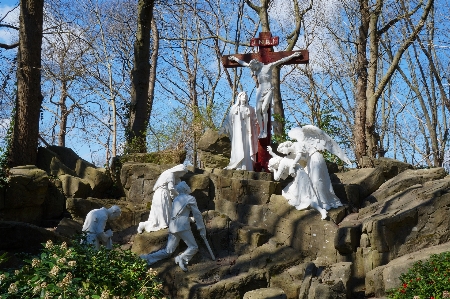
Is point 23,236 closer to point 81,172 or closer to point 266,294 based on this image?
point 81,172

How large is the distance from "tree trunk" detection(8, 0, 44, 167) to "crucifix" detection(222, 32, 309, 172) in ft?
16.3

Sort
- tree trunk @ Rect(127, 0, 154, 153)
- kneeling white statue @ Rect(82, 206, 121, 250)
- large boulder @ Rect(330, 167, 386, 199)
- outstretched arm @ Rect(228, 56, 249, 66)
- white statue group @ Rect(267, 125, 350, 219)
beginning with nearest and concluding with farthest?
kneeling white statue @ Rect(82, 206, 121, 250) → white statue group @ Rect(267, 125, 350, 219) → large boulder @ Rect(330, 167, 386, 199) → outstretched arm @ Rect(228, 56, 249, 66) → tree trunk @ Rect(127, 0, 154, 153)

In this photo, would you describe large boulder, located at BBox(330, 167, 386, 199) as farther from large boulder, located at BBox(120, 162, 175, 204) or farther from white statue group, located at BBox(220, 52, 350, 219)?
large boulder, located at BBox(120, 162, 175, 204)

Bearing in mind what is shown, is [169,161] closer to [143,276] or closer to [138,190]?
[138,190]

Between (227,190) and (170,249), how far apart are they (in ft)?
9.46

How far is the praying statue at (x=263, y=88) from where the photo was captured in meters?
13.7

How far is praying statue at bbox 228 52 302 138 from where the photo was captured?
13719 mm

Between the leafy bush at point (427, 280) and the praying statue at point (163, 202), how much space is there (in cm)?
462

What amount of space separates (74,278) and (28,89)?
418 inches

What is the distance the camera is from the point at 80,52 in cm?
2358

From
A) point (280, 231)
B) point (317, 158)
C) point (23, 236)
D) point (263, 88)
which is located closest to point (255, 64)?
point (263, 88)

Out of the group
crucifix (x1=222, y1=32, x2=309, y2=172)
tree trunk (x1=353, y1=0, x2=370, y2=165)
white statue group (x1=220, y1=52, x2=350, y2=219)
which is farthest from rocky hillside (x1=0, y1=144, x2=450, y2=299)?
tree trunk (x1=353, y1=0, x2=370, y2=165)

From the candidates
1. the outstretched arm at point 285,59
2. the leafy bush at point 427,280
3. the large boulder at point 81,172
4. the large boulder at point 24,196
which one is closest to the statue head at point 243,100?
the outstretched arm at point 285,59

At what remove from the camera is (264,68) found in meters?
13.9
